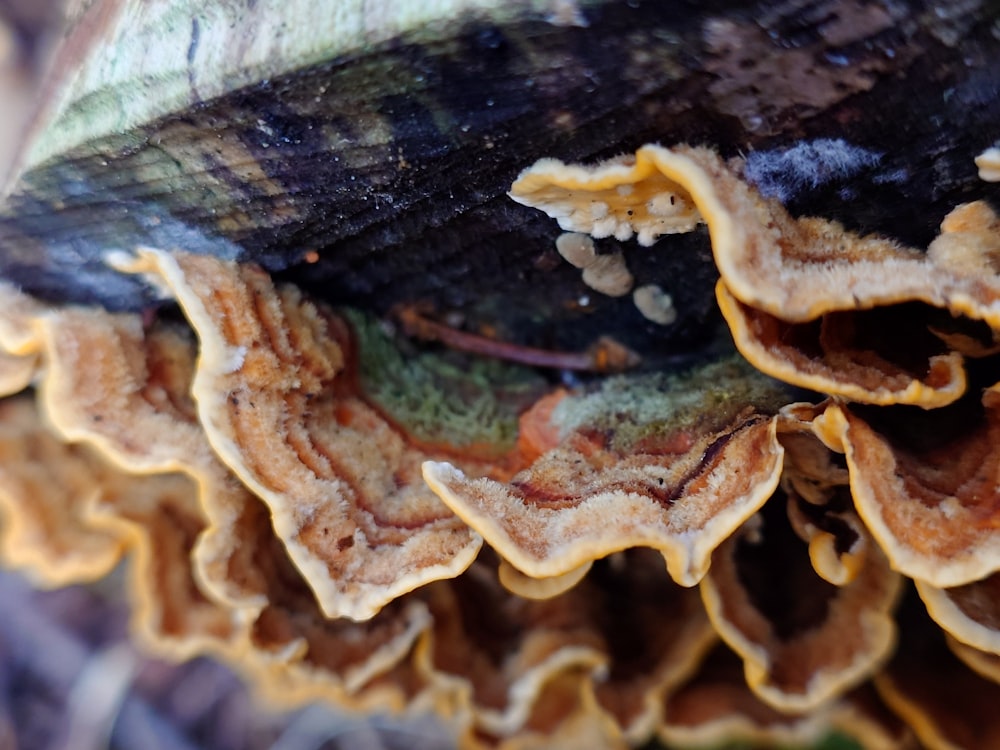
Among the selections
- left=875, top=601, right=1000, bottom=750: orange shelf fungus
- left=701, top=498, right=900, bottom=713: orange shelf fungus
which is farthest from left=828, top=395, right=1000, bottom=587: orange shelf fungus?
left=875, top=601, right=1000, bottom=750: orange shelf fungus

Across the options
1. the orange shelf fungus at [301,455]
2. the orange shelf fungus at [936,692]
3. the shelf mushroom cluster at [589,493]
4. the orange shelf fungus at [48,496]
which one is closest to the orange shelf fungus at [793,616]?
the shelf mushroom cluster at [589,493]

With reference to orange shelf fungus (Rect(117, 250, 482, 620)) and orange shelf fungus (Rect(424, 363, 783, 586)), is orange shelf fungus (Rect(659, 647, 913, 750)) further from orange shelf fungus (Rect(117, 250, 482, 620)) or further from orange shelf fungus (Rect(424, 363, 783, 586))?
orange shelf fungus (Rect(117, 250, 482, 620))

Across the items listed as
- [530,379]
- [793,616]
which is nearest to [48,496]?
[530,379]

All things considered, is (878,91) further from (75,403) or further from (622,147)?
(75,403)

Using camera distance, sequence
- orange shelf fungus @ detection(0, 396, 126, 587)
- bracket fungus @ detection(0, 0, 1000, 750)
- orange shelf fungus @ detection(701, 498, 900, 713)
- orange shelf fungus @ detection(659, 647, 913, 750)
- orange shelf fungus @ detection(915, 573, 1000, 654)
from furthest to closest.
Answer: orange shelf fungus @ detection(659, 647, 913, 750) < orange shelf fungus @ detection(0, 396, 126, 587) < orange shelf fungus @ detection(701, 498, 900, 713) < orange shelf fungus @ detection(915, 573, 1000, 654) < bracket fungus @ detection(0, 0, 1000, 750)

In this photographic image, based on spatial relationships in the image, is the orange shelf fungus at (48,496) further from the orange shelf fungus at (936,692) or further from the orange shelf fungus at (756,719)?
the orange shelf fungus at (936,692)

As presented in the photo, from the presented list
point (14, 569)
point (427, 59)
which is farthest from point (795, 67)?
point (14, 569)

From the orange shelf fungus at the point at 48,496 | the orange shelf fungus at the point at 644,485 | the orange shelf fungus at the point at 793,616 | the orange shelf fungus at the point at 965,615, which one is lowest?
the orange shelf fungus at the point at 793,616

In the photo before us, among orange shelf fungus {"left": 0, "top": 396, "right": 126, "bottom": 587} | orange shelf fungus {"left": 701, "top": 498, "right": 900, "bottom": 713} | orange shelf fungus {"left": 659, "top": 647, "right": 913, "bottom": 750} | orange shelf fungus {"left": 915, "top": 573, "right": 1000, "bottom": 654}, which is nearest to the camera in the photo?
orange shelf fungus {"left": 915, "top": 573, "right": 1000, "bottom": 654}

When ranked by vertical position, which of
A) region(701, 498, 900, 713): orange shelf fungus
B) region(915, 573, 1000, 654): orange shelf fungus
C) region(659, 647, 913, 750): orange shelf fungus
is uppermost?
region(915, 573, 1000, 654): orange shelf fungus
